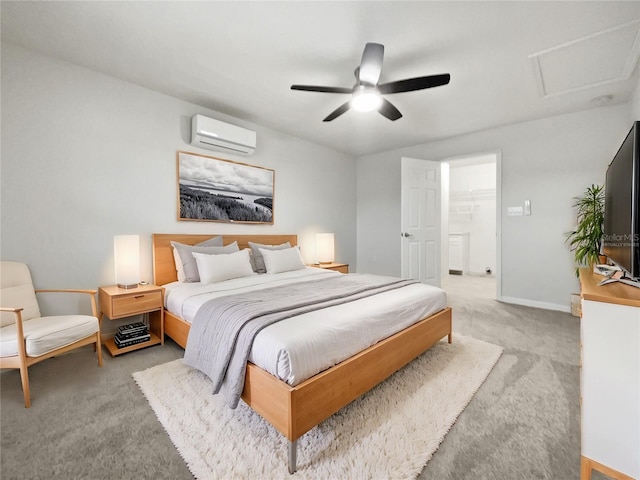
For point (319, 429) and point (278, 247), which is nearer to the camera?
point (319, 429)

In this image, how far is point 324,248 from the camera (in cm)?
455

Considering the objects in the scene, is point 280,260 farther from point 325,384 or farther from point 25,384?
point 25,384

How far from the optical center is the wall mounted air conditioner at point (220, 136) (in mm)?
3193

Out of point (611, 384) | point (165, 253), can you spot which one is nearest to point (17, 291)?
point (165, 253)

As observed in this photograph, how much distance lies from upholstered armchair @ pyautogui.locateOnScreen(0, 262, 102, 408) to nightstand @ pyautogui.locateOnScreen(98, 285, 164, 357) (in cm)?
17

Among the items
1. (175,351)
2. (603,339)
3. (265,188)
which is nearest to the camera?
(603,339)

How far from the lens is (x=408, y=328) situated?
2.13 metres

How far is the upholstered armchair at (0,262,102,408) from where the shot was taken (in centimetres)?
175

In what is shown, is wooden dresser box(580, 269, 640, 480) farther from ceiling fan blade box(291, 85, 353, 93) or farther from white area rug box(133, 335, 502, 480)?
ceiling fan blade box(291, 85, 353, 93)

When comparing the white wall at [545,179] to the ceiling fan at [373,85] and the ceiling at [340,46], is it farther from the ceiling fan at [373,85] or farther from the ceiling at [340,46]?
the ceiling fan at [373,85]

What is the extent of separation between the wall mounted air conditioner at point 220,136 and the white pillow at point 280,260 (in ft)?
4.39

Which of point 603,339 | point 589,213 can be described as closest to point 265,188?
point 603,339

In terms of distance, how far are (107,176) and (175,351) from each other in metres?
1.81

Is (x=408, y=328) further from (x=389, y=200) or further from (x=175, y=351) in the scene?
Answer: (x=389, y=200)
